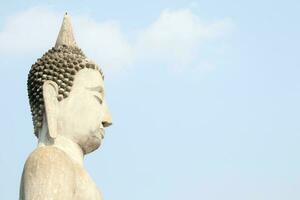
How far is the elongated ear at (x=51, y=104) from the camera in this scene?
Result: 820 cm

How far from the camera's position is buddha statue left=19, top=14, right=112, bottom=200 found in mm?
7625

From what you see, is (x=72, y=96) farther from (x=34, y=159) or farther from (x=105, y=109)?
(x=34, y=159)

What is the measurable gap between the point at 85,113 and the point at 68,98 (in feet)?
0.89

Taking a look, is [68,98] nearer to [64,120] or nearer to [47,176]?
[64,120]

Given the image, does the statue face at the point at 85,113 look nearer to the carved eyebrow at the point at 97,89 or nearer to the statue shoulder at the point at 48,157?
the carved eyebrow at the point at 97,89

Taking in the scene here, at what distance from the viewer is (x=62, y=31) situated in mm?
Result: 9141

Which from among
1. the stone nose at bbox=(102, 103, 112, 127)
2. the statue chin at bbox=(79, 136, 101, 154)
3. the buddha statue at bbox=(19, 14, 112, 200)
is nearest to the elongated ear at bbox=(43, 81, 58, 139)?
the buddha statue at bbox=(19, 14, 112, 200)

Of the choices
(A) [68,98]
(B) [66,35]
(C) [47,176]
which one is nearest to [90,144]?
(A) [68,98]

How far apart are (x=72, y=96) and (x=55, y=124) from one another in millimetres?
453

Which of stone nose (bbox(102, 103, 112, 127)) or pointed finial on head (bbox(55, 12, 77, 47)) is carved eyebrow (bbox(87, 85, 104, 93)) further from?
pointed finial on head (bbox(55, 12, 77, 47))

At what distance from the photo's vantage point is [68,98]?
27.8 ft

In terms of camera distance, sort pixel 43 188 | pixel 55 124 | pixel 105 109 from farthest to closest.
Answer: pixel 105 109
pixel 55 124
pixel 43 188

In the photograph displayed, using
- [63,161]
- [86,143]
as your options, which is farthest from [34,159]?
[86,143]

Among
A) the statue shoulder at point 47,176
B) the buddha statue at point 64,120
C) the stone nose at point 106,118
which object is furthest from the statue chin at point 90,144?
the statue shoulder at point 47,176
